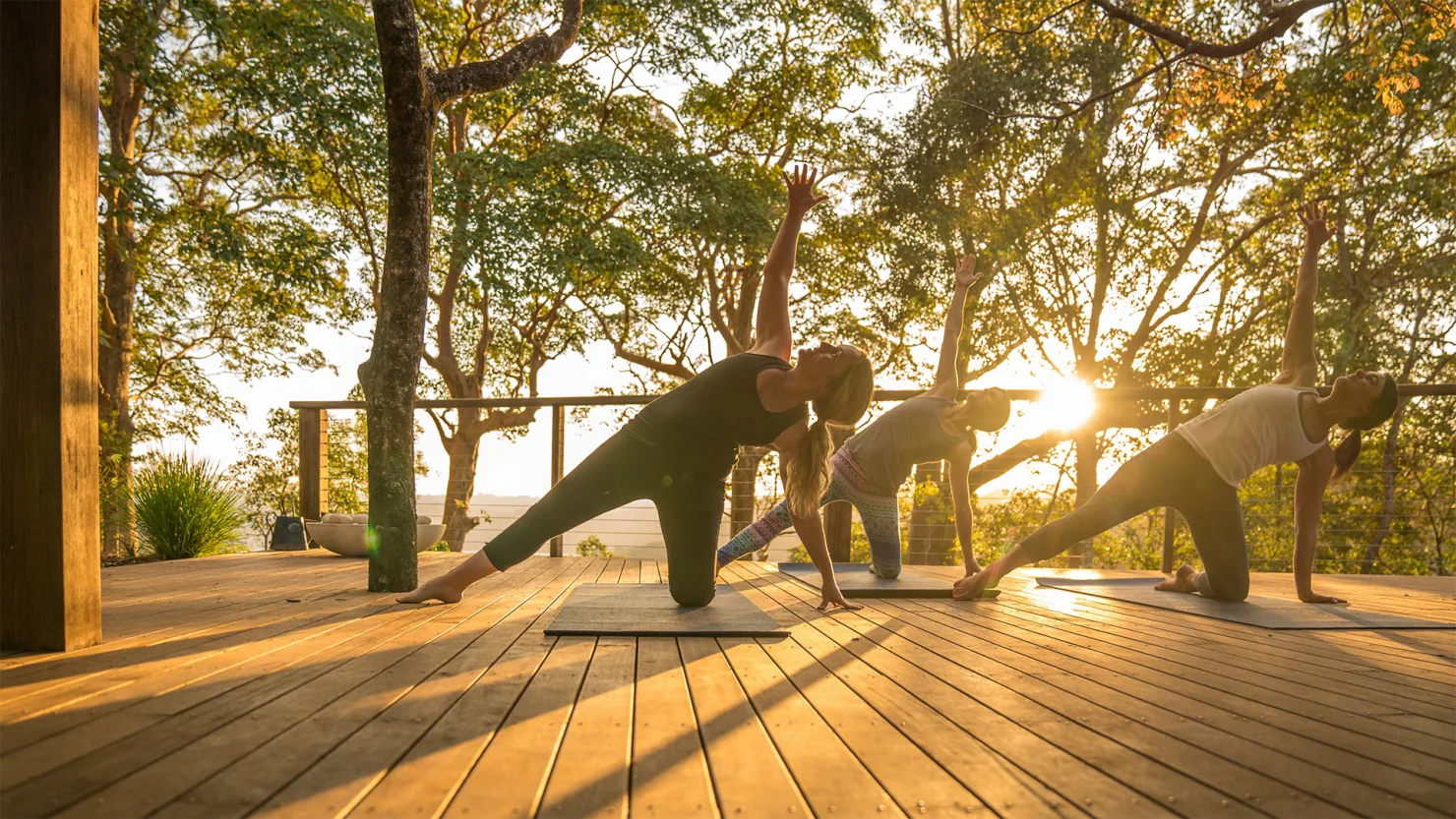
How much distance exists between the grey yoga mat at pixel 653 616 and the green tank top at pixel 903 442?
877 mm

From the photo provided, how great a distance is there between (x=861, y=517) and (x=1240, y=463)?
1484mm

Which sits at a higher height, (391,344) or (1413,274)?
(1413,274)

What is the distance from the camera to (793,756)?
135 cm

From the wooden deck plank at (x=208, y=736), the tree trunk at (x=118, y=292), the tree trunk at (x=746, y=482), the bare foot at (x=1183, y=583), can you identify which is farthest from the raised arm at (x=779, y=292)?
the tree trunk at (x=118, y=292)

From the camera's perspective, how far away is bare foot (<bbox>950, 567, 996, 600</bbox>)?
3486mm

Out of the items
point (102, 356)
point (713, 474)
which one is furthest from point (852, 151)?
point (713, 474)

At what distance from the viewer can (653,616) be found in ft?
9.00

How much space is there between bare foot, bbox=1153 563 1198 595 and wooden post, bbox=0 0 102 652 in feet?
12.5

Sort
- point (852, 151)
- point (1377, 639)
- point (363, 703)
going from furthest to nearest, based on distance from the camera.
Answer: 1. point (852, 151)
2. point (1377, 639)
3. point (363, 703)

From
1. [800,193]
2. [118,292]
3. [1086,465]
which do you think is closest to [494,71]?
[800,193]

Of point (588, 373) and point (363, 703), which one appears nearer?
point (363, 703)

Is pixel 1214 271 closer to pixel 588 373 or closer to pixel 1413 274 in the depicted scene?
pixel 1413 274

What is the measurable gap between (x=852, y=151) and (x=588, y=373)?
5.27 m

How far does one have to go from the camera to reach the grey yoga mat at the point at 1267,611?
2930 millimetres
